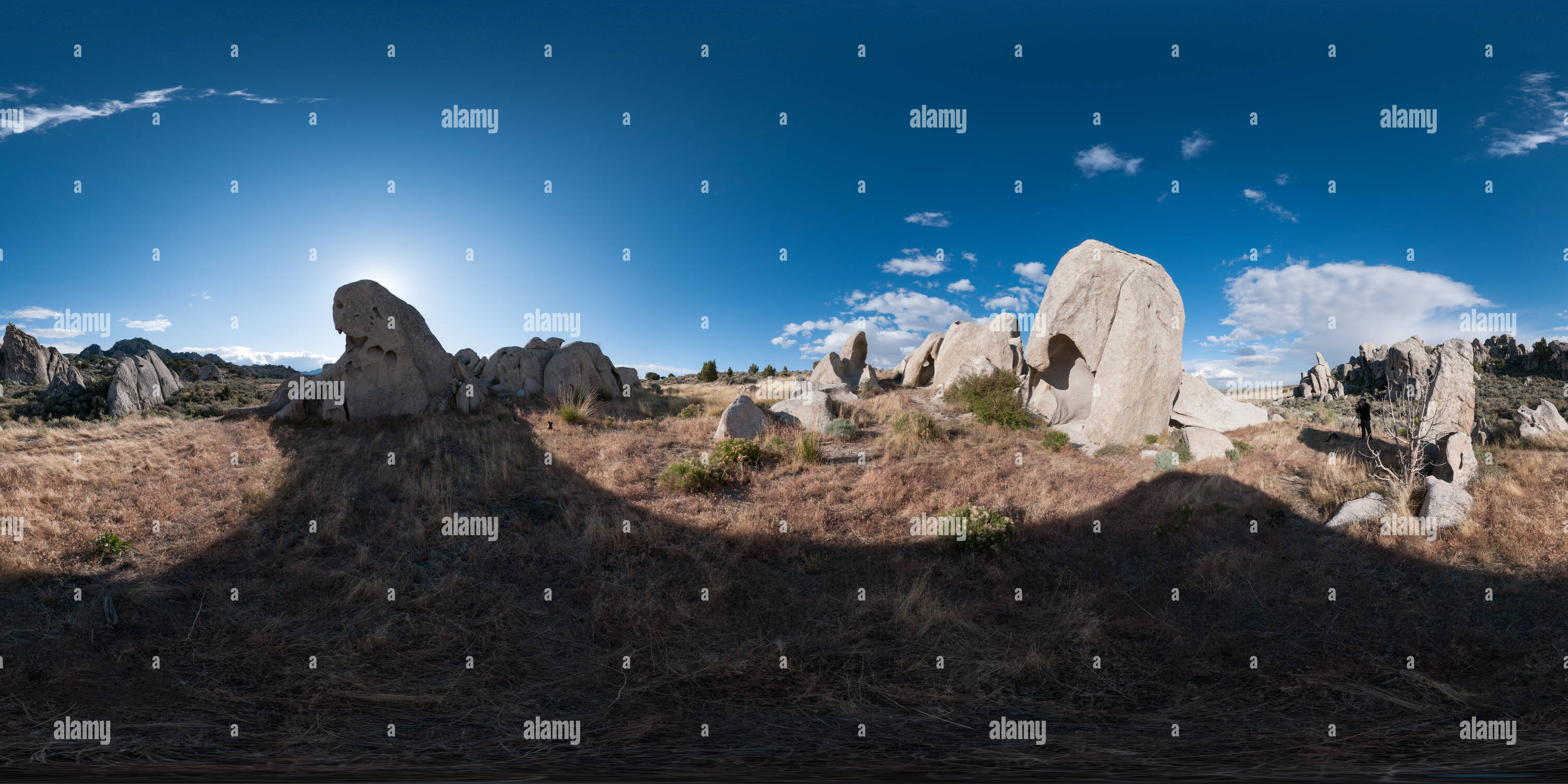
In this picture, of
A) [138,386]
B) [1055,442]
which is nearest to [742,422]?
[1055,442]

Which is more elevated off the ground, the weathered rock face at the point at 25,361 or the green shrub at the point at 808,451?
the weathered rock face at the point at 25,361

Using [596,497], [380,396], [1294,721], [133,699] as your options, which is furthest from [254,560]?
[1294,721]

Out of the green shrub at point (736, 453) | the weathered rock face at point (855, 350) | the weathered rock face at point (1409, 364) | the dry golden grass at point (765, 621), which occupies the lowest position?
the dry golden grass at point (765, 621)

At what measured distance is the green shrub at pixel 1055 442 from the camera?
14.6 m

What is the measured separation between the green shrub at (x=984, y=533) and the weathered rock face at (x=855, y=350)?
66.1ft

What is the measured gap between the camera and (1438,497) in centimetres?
818

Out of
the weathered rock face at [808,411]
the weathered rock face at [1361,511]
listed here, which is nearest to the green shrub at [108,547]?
the weathered rock face at [808,411]

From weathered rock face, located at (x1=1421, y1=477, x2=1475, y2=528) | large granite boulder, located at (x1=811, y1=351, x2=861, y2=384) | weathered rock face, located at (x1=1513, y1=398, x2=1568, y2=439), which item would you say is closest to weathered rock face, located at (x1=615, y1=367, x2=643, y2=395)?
large granite boulder, located at (x1=811, y1=351, x2=861, y2=384)

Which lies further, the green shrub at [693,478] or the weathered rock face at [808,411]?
the weathered rock face at [808,411]

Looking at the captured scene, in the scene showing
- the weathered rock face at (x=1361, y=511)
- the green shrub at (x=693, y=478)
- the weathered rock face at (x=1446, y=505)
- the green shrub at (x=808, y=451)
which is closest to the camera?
the weathered rock face at (x=1446, y=505)

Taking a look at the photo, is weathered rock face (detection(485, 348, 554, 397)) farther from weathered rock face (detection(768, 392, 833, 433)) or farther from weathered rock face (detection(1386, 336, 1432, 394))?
weathered rock face (detection(1386, 336, 1432, 394))

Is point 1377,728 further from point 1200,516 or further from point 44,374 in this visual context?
point 44,374

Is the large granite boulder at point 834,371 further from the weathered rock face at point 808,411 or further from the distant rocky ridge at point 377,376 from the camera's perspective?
the distant rocky ridge at point 377,376

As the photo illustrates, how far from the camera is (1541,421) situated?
626 inches
